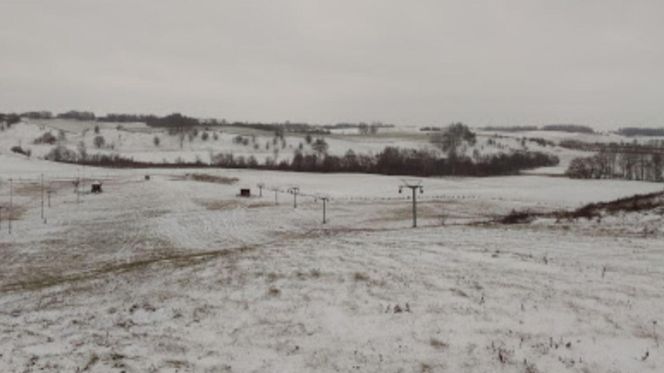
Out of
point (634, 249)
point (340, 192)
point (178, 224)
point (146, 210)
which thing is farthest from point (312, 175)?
point (634, 249)

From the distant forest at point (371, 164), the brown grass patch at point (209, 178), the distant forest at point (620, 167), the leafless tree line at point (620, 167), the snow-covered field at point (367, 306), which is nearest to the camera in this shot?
the snow-covered field at point (367, 306)

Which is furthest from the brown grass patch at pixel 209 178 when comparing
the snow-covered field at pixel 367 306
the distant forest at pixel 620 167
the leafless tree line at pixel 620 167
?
the leafless tree line at pixel 620 167

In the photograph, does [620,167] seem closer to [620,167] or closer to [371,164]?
[620,167]

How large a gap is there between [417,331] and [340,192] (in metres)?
70.9

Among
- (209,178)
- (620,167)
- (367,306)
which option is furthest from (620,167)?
(367,306)

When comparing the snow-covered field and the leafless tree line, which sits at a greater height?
the leafless tree line

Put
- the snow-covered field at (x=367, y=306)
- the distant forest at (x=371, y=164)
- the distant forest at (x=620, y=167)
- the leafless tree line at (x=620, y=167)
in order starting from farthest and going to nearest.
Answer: the leafless tree line at (x=620, y=167)
the distant forest at (x=620, y=167)
the distant forest at (x=371, y=164)
the snow-covered field at (x=367, y=306)

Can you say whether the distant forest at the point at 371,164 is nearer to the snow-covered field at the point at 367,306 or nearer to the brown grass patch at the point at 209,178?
the brown grass patch at the point at 209,178

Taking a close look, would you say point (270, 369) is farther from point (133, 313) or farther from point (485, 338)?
point (133, 313)

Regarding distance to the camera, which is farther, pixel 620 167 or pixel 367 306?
pixel 620 167

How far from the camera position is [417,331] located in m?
13.3

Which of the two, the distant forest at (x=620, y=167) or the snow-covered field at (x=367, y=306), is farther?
the distant forest at (x=620, y=167)

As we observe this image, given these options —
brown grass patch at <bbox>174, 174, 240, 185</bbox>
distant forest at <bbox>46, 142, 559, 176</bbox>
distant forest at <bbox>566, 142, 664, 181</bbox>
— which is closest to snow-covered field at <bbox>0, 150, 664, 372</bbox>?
brown grass patch at <bbox>174, 174, 240, 185</bbox>

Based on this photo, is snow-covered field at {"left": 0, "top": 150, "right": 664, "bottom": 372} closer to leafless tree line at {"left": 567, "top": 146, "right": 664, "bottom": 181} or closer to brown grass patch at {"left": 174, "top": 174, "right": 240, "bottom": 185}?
brown grass patch at {"left": 174, "top": 174, "right": 240, "bottom": 185}
